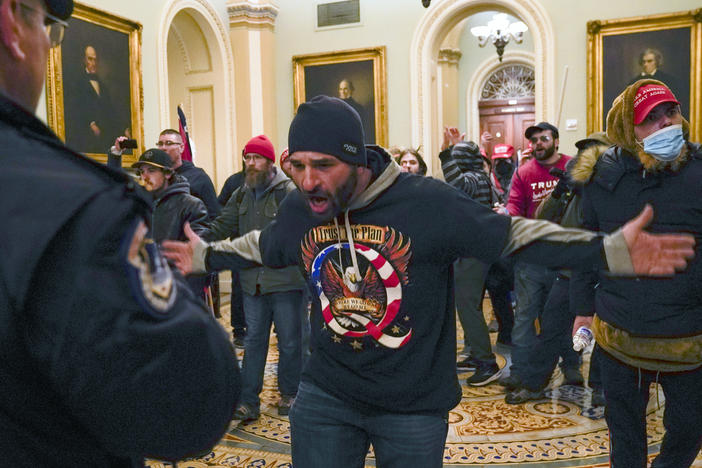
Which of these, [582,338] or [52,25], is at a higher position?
[52,25]

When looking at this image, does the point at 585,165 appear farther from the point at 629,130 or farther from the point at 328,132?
the point at 328,132

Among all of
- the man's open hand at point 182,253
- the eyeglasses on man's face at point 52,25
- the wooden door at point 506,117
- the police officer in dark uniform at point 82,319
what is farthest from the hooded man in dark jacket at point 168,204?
the wooden door at point 506,117

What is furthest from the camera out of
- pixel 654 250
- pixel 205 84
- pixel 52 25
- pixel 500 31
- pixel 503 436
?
pixel 500 31

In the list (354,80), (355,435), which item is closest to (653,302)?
(355,435)

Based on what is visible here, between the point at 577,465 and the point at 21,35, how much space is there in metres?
3.43

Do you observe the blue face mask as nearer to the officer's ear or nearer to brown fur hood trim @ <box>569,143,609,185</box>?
brown fur hood trim @ <box>569,143,609,185</box>

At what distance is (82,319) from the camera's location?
0.68 meters

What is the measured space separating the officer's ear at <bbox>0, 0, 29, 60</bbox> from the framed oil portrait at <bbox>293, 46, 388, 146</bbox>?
367 inches

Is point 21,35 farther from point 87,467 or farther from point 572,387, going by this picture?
point 572,387

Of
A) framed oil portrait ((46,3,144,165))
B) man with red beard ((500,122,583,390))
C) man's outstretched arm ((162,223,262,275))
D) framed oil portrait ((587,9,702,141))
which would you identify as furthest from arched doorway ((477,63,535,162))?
man's outstretched arm ((162,223,262,275))

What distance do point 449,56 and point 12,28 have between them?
1575cm

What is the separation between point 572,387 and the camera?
477 centimetres

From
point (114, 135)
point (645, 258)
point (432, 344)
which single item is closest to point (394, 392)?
point (432, 344)

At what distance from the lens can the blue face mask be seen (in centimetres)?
238
